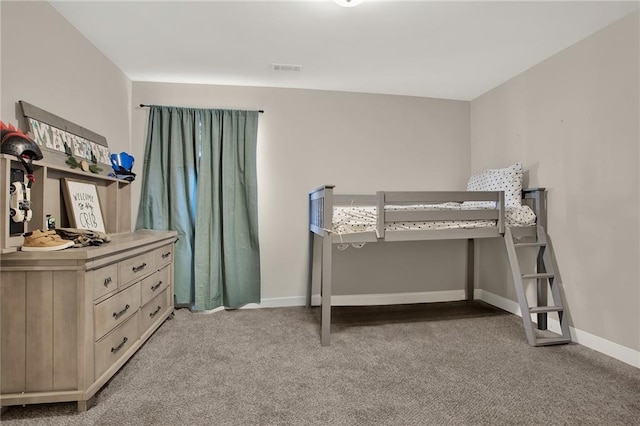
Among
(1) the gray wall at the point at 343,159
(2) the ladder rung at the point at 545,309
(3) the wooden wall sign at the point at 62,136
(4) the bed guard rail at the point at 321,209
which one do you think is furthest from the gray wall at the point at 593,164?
(3) the wooden wall sign at the point at 62,136

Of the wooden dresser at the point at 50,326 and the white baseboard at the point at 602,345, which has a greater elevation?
the wooden dresser at the point at 50,326

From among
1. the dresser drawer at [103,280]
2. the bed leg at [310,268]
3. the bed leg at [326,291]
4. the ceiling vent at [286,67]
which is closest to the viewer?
the dresser drawer at [103,280]

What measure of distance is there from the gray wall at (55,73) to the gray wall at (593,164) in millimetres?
3507

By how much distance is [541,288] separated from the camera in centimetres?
245

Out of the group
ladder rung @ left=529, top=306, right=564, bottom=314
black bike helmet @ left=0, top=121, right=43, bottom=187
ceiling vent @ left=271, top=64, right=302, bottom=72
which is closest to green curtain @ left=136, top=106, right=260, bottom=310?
ceiling vent @ left=271, top=64, right=302, bottom=72

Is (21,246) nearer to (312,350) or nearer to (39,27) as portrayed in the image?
(39,27)

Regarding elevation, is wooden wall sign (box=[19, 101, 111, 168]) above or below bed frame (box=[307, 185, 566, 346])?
above

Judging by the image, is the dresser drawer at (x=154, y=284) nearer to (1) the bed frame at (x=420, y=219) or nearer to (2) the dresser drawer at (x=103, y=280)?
(2) the dresser drawer at (x=103, y=280)

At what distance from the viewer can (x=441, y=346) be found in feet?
7.30

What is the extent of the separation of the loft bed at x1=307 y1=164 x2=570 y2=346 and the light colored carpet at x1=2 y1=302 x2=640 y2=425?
1.02ft

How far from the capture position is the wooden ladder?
7.41 ft

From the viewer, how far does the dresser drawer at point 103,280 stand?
1.51m

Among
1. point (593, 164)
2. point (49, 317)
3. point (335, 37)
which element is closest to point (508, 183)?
point (593, 164)

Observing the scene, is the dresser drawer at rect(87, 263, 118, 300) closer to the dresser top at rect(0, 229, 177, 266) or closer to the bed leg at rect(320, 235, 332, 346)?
the dresser top at rect(0, 229, 177, 266)
